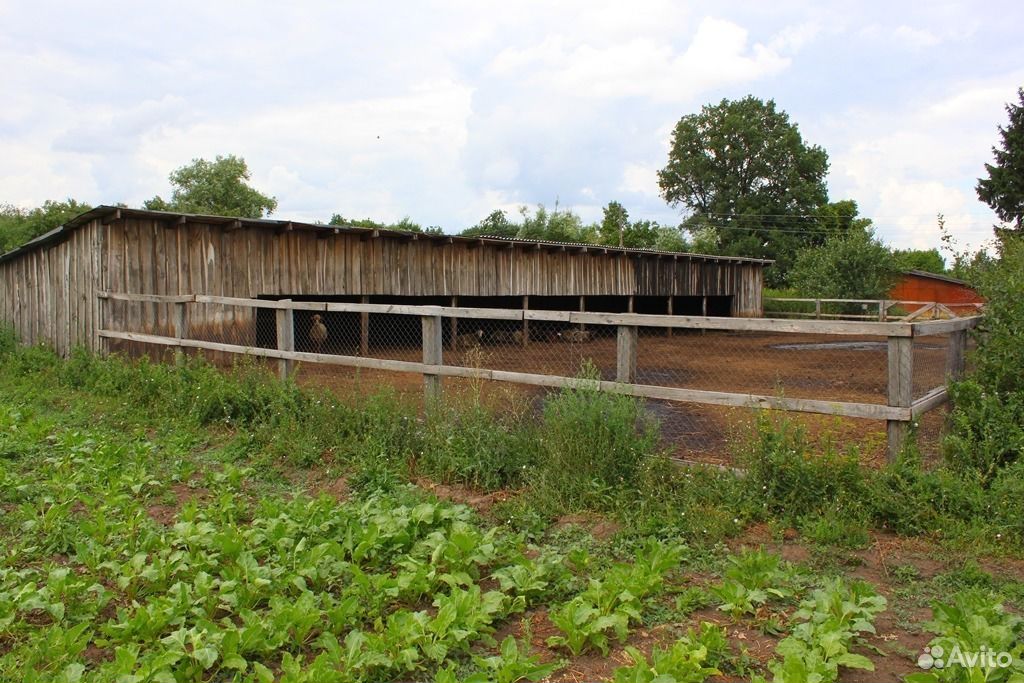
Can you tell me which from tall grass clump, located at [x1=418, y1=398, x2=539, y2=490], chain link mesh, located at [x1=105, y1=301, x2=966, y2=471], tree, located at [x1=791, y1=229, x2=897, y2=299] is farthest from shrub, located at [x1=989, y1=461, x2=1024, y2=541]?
tree, located at [x1=791, y1=229, x2=897, y2=299]

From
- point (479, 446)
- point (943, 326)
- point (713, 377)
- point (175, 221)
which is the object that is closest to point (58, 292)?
point (175, 221)

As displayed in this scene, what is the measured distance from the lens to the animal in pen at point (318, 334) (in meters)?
19.3

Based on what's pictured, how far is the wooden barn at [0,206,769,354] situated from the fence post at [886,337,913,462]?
11.0 metres

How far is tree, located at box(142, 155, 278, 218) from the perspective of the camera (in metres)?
53.8

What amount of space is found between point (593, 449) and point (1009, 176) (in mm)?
37493

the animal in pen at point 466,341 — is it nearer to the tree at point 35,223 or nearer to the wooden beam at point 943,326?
the wooden beam at point 943,326

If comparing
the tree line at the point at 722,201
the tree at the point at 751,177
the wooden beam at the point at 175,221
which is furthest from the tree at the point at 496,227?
the wooden beam at the point at 175,221

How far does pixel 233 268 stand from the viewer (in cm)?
1394

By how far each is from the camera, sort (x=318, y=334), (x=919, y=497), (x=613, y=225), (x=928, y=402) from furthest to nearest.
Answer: (x=613, y=225) < (x=318, y=334) < (x=928, y=402) < (x=919, y=497)

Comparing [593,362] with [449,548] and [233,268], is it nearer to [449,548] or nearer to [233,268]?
[233,268]

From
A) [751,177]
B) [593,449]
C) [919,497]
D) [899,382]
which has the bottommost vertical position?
[919,497]

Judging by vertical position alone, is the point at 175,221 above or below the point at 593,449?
above

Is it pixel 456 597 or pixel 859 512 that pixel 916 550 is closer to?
pixel 859 512

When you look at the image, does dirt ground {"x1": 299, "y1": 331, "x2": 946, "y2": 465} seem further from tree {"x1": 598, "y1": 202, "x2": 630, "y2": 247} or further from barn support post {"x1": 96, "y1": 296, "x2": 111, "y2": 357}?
tree {"x1": 598, "y1": 202, "x2": 630, "y2": 247}
